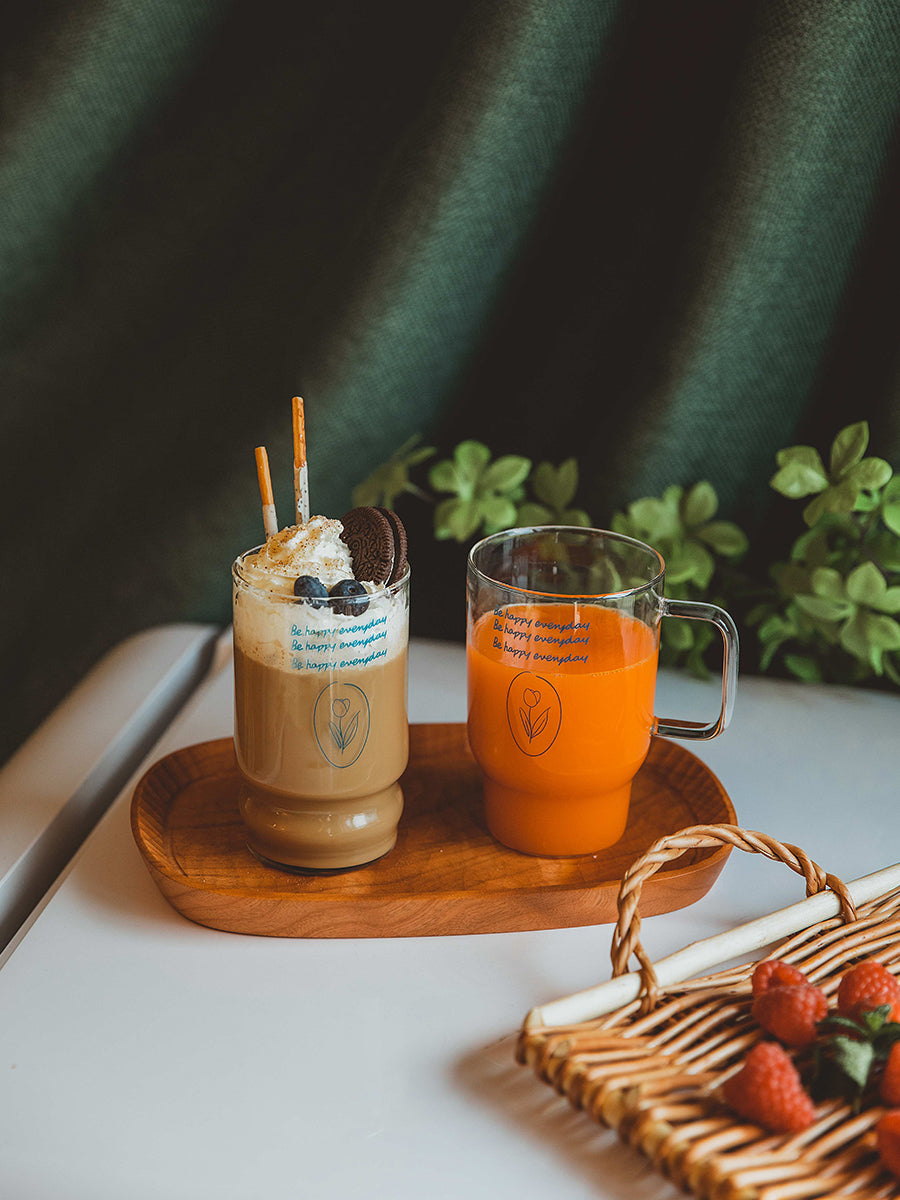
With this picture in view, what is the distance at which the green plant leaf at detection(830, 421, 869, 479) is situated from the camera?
1.06 metres

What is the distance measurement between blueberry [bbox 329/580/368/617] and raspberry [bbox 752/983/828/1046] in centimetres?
38

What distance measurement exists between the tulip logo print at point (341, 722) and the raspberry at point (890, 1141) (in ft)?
1.39

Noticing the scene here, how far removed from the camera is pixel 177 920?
0.79 meters

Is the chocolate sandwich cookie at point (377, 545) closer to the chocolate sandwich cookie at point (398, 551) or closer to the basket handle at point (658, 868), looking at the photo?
the chocolate sandwich cookie at point (398, 551)

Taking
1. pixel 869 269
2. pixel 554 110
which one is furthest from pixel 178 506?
pixel 869 269

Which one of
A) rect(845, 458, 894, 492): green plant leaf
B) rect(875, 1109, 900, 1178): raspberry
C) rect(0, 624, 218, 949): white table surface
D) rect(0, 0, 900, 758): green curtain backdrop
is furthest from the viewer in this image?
rect(0, 0, 900, 758): green curtain backdrop

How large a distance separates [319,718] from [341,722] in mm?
17

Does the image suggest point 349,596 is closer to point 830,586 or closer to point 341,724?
point 341,724

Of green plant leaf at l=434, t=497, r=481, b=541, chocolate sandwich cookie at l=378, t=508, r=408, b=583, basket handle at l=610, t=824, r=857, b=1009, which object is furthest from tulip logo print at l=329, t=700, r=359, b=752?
green plant leaf at l=434, t=497, r=481, b=541

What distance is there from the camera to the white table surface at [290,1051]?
1.93 feet

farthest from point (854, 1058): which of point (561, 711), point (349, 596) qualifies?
point (349, 596)

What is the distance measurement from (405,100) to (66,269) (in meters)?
0.52

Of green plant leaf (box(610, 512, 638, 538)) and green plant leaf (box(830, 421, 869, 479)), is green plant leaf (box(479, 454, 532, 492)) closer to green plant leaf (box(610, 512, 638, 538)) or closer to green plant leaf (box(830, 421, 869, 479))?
green plant leaf (box(610, 512, 638, 538))

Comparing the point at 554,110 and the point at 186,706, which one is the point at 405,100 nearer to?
the point at 554,110
